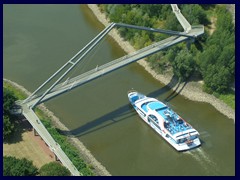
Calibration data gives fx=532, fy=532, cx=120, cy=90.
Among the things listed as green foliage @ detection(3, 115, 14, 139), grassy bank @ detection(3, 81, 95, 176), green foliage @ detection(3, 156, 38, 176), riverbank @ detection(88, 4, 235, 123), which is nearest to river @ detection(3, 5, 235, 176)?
riverbank @ detection(88, 4, 235, 123)

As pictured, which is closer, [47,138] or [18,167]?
[18,167]

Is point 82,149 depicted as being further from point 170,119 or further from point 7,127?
point 170,119

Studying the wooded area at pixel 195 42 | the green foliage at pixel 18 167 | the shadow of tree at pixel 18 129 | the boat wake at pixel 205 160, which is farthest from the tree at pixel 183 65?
the green foliage at pixel 18 167

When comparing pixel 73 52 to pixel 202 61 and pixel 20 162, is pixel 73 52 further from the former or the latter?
pixel 20 162

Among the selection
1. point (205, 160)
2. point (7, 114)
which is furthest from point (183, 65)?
point (7, 114)

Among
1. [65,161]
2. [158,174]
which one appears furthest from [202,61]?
[65,161]
